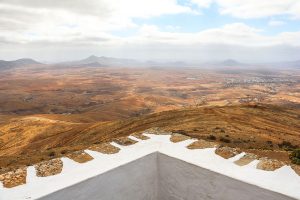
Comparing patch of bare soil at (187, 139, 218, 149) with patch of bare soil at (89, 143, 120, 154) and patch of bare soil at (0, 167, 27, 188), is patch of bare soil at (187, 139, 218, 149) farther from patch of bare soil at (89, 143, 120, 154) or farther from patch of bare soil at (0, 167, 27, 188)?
patch of bare soil at (0, 167, 27, 188)

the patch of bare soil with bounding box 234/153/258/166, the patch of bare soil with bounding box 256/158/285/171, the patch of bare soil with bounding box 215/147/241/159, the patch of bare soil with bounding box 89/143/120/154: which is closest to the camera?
the patch of bare soil with bounding box 256/158/285/171

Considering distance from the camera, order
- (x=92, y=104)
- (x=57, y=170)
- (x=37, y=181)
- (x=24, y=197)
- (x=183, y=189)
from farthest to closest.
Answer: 1. (x=92, y=104)
2. (x=183, y=189)
3. (x=57, y=170)
4. (x=37, y=181)
5. (x=24, y=197)

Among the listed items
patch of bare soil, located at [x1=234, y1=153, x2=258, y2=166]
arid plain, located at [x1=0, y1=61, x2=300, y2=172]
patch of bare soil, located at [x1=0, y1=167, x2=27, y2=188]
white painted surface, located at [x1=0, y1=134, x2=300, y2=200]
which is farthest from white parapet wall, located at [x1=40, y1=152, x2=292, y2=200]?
arid plain, located at [x1=0, y1=61, x2=300, y2=172]

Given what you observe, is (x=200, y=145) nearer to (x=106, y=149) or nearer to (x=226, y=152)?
(x=226, y=152)

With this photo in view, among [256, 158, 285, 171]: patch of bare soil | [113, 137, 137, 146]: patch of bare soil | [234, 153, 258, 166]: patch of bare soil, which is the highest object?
[256, 158, 285, 171]: patch of bare soil

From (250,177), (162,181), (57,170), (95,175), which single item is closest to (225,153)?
(250,177)

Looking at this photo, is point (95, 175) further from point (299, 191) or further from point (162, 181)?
point (299, 191)
